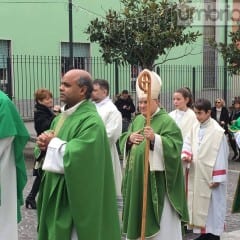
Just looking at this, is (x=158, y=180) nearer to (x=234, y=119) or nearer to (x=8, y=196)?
(x=8, y=196)

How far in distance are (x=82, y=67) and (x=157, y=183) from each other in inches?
571

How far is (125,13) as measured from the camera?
1537 centimetres

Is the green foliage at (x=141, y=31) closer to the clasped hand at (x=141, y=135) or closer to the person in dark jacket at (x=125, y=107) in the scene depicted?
the person in dark jacket at (x=125, y=107)

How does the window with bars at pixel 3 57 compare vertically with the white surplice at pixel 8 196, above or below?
above

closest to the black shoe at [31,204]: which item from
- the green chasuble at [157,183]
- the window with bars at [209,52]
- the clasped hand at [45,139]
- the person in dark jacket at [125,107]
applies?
the green chasuble at [157,183]

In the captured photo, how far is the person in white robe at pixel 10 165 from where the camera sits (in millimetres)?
4926

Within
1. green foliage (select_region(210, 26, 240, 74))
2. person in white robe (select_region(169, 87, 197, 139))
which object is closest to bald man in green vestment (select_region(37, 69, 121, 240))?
person in white robe (select_region(169, 87, 197, 139))

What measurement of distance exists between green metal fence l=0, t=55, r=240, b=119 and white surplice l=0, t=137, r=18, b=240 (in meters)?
9.46

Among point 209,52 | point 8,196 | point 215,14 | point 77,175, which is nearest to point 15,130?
point 8,196

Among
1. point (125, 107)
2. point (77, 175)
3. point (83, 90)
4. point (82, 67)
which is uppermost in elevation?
point (82, 67)

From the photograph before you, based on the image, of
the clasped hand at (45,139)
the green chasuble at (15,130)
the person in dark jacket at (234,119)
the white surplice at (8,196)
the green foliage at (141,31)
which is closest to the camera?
the clasped hand at (45,139)

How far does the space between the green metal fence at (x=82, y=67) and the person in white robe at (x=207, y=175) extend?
857 centimetres

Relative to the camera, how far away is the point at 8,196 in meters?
5.20

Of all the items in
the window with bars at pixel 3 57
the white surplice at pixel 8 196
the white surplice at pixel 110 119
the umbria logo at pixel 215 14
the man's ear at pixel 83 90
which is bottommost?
the white surplice at pixel 8 196
